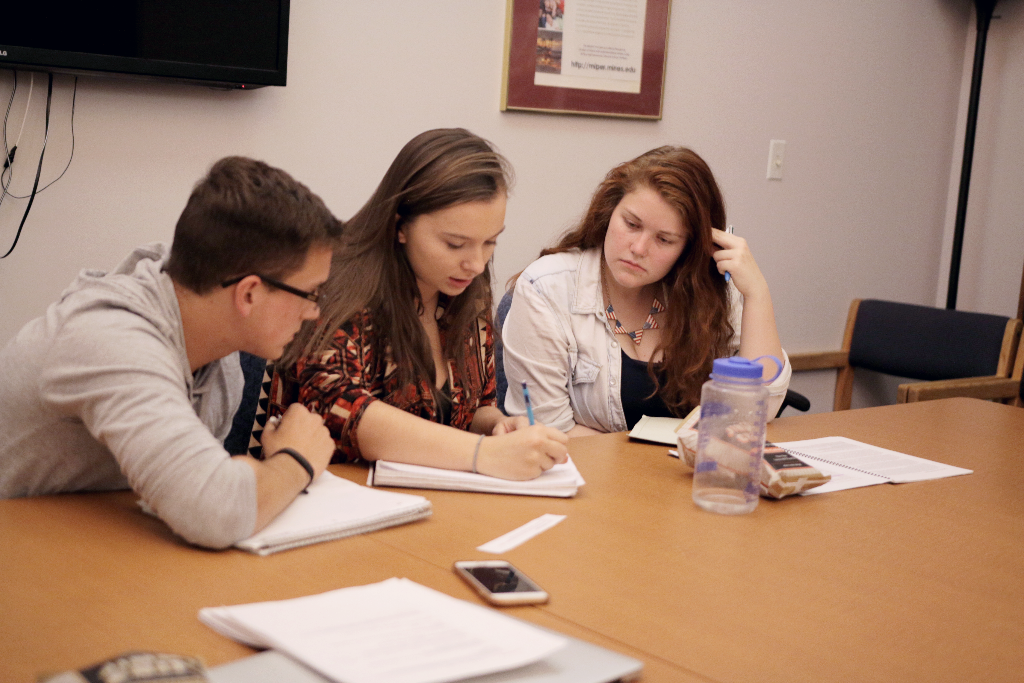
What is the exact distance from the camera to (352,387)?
4.72ft

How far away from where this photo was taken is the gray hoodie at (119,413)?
1.01m

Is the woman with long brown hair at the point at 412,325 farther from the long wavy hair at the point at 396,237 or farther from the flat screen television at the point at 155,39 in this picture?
the flat screen television at the point at 155,39

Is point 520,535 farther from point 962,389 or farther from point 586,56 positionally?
point 962,389

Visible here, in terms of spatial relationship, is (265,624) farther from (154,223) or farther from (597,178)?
(597,178)

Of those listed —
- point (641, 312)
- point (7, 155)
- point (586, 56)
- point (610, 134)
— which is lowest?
point (641, 312)

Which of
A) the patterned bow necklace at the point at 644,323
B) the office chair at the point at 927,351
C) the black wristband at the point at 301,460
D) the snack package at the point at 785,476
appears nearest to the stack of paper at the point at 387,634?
the black wristband at the point at 301,460

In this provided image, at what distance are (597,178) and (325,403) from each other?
1.82 m

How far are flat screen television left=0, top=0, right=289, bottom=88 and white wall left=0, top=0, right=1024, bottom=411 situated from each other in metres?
0.11

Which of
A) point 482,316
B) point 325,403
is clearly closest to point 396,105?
point 482,316

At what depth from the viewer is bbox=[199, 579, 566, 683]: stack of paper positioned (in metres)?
0.75

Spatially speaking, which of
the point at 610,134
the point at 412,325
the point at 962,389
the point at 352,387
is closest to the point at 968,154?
the point at 962,389

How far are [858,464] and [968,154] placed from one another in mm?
2723

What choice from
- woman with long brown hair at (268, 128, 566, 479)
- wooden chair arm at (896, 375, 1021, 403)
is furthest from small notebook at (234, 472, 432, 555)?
wooden chair arm at (896, 375, 1021, 403)

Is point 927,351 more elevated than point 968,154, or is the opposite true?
point 968,154
